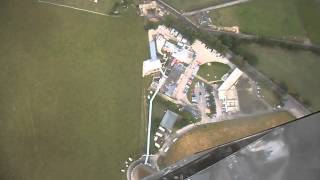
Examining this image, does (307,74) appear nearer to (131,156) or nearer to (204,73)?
(204,73)

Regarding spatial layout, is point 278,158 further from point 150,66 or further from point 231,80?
point 150,66

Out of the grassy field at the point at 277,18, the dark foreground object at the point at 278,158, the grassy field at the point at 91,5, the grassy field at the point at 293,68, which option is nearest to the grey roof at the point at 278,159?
the dark foreground object at the point at 278,158

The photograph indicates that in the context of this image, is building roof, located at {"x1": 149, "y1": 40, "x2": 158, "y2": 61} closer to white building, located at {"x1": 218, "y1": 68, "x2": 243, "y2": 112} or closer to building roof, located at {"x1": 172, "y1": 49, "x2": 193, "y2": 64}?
building roof, located at {"x1": 172, "y1": 49, "x2": 193, "y2": 64}

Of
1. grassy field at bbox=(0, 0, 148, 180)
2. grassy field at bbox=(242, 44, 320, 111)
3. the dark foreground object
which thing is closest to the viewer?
the dark foreground object

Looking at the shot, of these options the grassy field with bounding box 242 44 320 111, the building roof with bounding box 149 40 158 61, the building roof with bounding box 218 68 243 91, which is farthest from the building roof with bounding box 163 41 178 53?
the grassy field with bounding box 242 44 320 111

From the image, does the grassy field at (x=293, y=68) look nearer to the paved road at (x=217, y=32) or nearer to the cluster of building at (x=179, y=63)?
the paved road at (x=217, y=32)

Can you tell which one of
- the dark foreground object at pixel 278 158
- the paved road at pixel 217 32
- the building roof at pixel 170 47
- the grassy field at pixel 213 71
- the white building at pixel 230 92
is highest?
the paved road at pixel 217 32
